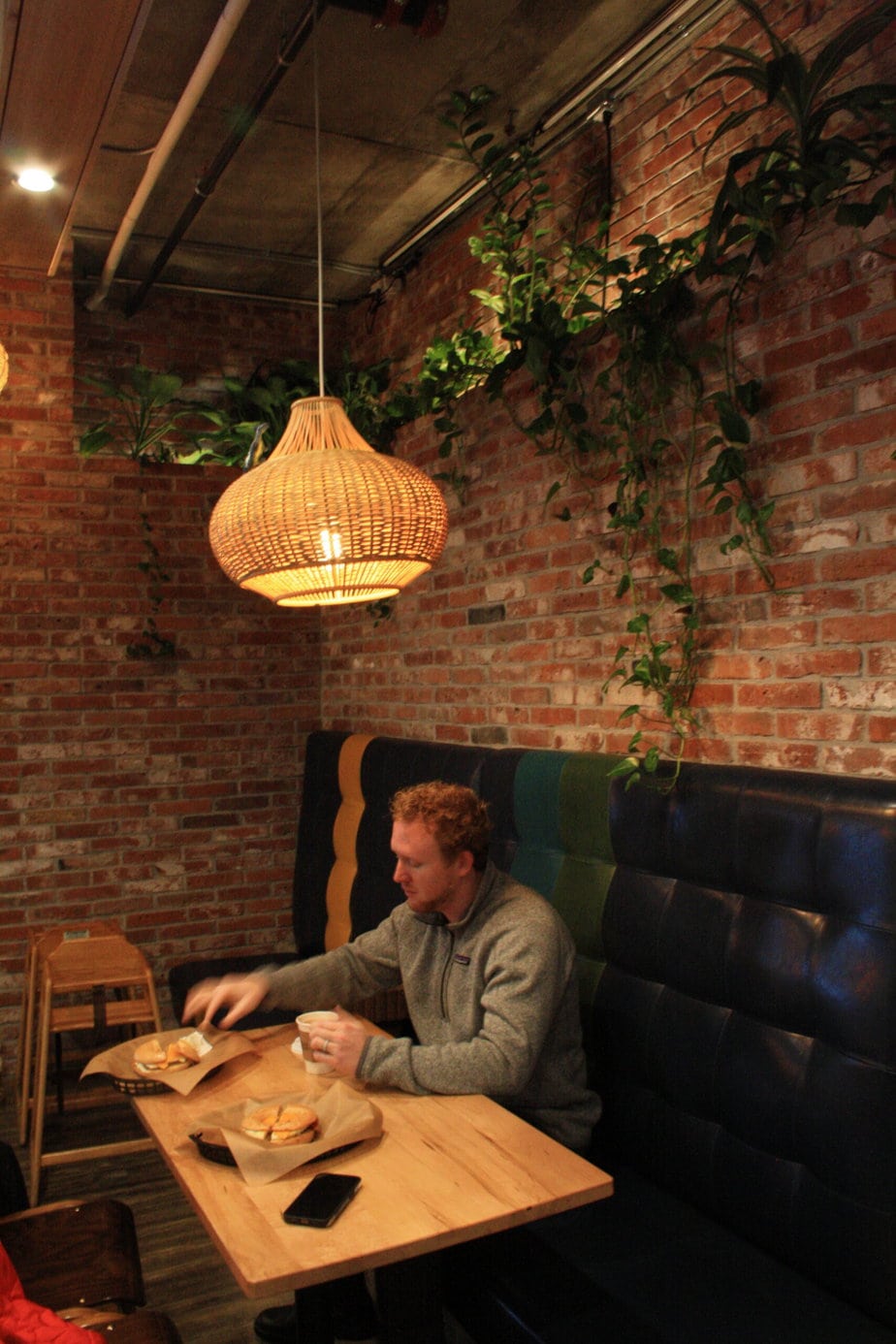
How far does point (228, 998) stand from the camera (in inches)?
92.7

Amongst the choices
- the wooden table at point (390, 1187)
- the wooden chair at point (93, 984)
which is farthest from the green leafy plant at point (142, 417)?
the wooden table at point (390, 1187)

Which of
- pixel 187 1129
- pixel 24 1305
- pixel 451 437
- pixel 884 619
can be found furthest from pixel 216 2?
pixel 24 1305

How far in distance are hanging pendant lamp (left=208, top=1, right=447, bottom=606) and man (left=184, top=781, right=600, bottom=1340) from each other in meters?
0.54

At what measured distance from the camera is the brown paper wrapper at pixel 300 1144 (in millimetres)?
1694

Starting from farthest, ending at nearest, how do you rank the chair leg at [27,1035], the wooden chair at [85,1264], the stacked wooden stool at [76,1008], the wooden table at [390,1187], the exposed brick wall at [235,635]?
the chair leg at [27,1035] → the stacked wooden stool at [76,1008] → the exposed brick wall at [235,635] → the wooden chair at [85,1264] → the wooden table at [390,1187]

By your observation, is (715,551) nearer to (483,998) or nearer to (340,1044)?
(483,998)

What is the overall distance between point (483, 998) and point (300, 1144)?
21.0 inches

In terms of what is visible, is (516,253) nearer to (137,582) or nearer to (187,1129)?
(137,582)

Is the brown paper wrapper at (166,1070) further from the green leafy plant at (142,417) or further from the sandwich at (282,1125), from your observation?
the green leafy plant at (142,417)

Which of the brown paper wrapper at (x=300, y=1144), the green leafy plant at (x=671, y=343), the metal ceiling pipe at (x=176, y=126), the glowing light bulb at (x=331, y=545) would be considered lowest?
the brown paper wrapper at (x=300, y=1144)

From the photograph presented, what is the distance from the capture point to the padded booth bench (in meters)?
1.82

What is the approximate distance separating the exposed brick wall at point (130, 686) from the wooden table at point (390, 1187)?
255 centimetres

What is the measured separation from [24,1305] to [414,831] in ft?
3.66

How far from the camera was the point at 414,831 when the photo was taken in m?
2.34
